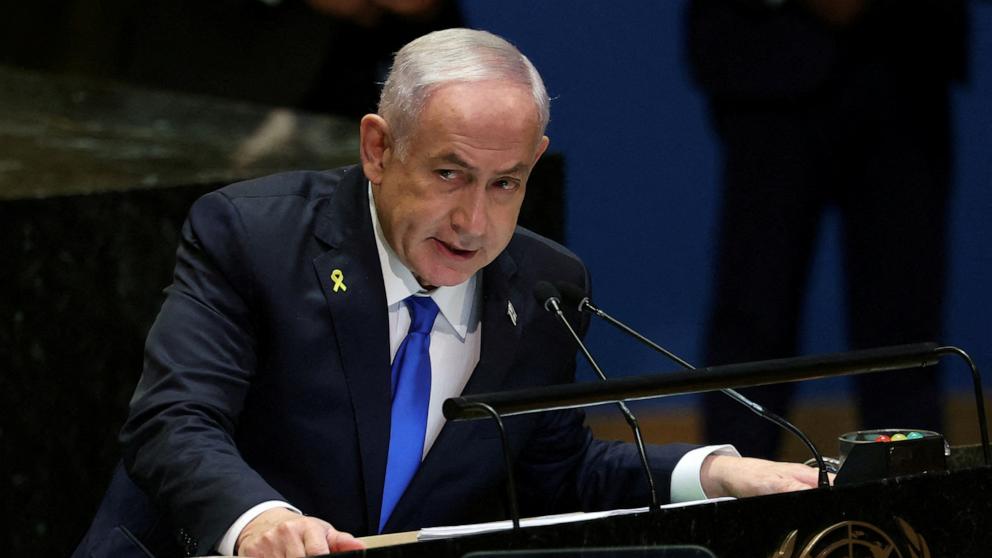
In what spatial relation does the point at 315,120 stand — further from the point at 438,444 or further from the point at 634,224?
the point at 438,444

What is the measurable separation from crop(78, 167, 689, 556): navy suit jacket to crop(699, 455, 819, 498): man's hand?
89 mm

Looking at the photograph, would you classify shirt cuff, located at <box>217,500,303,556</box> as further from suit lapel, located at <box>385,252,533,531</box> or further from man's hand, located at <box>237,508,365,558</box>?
suit lapel, located at <box>385,252,533,531</box>

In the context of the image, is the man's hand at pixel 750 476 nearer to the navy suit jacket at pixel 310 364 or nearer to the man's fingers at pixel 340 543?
the navy suit jacket at pixel 310 364

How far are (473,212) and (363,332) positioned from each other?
0.96 feet

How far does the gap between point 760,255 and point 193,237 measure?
2.35m

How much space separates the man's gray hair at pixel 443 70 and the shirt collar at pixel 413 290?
0.20 metres

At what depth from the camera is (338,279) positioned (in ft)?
8.39

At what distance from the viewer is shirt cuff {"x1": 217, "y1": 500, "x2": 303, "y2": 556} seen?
206 cm

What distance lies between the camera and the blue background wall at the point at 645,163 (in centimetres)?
440

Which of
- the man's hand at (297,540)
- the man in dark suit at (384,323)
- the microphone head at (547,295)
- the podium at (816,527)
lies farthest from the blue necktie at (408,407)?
the podium at (816,527)

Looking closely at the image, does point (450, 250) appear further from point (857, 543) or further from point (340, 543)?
point (857, 543)

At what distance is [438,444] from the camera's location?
2572mm

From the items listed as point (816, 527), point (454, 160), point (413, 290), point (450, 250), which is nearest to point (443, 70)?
point (454, 160)

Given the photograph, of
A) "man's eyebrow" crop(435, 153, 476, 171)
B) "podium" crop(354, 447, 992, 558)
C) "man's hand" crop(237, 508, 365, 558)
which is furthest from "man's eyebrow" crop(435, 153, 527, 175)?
"podium" crop(354, 447, 992, 558)
